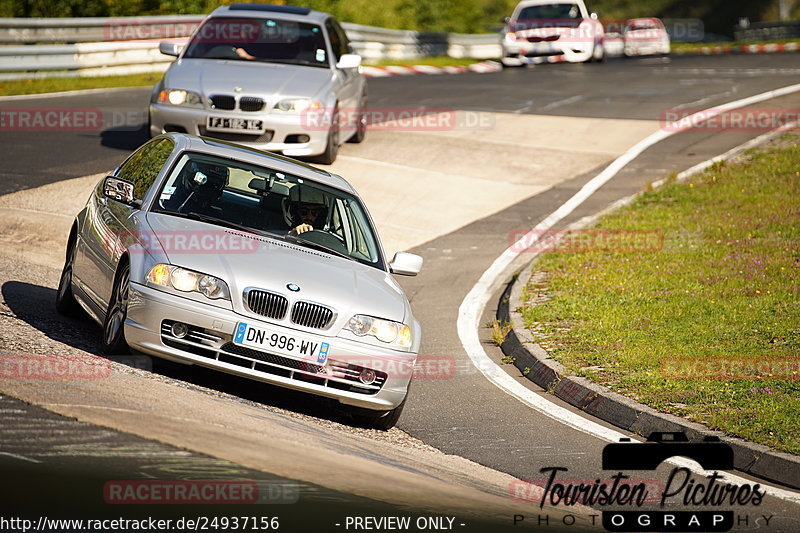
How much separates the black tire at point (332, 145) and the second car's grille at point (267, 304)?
8.46 metres

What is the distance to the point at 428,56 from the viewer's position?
36719mm

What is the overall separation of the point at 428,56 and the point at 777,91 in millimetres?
14613

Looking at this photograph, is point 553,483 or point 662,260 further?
point 662,260

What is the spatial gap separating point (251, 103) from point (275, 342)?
7862 millimetres

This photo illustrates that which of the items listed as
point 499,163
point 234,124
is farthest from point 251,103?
point 499,163

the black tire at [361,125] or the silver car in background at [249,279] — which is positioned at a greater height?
the silver car in background at [249,279]

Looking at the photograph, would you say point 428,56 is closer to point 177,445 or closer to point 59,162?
point 59,162

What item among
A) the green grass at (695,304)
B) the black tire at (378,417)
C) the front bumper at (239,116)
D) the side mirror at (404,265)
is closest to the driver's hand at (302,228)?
the side mirror at (404,265)

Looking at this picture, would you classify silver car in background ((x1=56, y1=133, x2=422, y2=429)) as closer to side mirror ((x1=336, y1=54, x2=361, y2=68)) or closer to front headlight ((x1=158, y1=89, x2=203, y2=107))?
front headlight ((x1=158, y1=89, x2=203, y2=107))

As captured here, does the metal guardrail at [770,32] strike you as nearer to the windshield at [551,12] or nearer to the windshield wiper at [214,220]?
the windshield at [551,12]

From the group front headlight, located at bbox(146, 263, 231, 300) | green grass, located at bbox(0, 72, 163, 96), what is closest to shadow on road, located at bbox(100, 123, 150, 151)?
green grass, located at bbox(0, 72, 163, 96)

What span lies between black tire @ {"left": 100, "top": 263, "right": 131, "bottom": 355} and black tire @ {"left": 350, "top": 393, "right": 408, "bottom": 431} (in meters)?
1.59

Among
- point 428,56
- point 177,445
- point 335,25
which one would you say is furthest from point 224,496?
point 428,56

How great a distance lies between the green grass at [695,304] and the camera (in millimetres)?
8094
